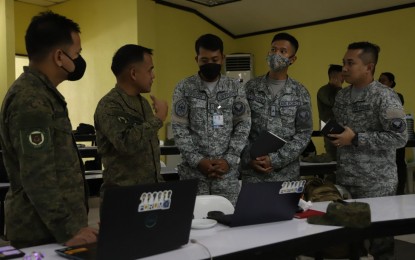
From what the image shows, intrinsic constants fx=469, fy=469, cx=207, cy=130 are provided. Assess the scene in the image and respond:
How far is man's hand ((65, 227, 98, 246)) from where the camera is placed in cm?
154

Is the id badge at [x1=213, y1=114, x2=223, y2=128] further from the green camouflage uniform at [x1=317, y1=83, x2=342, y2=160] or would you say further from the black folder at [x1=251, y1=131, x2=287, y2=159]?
the green camouflage uniform at [x1=317, y1=83, x2=342, y2=160]

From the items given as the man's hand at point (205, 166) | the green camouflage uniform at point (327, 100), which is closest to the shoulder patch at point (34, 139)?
the man's hand at point (205, 166)

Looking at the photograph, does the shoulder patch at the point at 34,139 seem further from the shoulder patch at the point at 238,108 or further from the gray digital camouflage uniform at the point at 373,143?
the gray digital camouflage uniform at the point at 373,143

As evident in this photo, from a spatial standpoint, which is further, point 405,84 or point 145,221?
point 405,84

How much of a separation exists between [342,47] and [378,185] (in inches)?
201

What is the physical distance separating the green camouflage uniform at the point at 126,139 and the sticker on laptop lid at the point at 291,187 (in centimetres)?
69

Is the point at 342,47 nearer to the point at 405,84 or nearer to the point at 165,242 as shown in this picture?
the point at 405,84

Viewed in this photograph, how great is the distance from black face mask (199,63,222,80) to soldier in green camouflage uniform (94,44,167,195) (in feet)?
1.35

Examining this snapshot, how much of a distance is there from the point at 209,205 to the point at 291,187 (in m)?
0.52

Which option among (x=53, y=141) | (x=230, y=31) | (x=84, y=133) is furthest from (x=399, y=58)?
(x=53, y=141)

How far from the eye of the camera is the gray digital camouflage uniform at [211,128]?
2.70m

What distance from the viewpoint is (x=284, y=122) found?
287 cm

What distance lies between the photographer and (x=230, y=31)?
29.1 feet

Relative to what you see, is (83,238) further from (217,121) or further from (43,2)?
(43,2)
